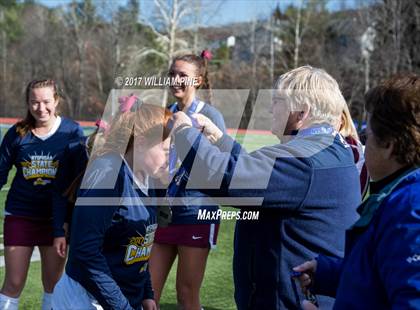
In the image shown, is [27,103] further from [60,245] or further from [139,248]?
[139,248]

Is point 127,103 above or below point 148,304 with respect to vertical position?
above

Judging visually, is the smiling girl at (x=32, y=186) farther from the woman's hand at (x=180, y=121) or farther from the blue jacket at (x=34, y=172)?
the woman's hand at (x=180, y=121)

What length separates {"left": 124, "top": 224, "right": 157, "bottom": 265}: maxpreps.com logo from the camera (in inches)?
112

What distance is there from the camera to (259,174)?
2.24m

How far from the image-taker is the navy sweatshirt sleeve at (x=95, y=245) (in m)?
2.59

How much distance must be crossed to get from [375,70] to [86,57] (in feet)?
66.9

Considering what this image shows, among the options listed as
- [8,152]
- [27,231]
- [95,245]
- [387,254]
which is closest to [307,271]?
[387,254]

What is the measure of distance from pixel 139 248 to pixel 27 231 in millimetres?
1822

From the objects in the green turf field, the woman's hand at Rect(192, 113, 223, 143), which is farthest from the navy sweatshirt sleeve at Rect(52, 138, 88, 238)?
the woman's hand at Rect(192, 113, 223, 143)

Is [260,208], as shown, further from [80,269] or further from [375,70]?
[375,70]

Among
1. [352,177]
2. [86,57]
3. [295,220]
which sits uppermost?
[86,57]

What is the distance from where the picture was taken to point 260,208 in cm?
238

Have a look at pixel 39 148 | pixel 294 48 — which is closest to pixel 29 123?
pixel 39 148

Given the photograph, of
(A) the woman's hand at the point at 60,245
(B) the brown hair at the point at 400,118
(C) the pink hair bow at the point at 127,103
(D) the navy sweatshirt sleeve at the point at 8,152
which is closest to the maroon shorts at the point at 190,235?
(A) the woman's hand at the point at 60,245
